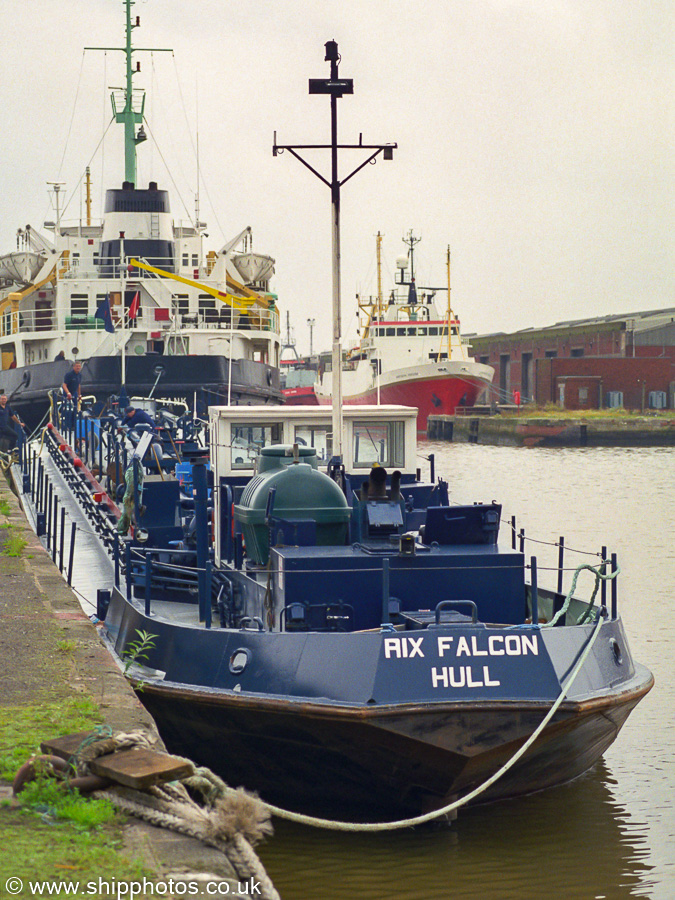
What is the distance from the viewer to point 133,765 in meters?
5.41

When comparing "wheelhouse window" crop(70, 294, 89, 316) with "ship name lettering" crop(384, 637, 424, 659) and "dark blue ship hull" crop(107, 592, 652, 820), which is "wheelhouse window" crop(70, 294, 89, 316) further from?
"ship name lettering" crop(384, 637, 424, 659)

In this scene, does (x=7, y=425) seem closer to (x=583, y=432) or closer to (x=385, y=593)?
(x=385, y=593)

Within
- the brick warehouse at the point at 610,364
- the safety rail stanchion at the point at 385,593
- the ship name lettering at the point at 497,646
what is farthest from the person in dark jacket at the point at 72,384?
the brick warehouse at the point at 610,364

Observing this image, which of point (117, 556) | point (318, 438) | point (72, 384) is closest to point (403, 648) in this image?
point (318, 438)

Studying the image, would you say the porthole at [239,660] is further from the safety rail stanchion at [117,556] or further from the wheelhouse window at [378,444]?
the wheelhouse window at [378,444]

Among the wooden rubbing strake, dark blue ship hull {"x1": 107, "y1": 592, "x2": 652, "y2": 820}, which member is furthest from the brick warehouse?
the wooden rubbing strake

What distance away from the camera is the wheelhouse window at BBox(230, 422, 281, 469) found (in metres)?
12.8

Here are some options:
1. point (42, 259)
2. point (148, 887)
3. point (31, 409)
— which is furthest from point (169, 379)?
point (148, 887)

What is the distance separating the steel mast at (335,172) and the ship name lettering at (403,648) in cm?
387

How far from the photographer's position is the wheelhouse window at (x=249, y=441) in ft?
42.0

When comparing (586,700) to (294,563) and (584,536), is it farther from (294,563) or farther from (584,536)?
(584,536)

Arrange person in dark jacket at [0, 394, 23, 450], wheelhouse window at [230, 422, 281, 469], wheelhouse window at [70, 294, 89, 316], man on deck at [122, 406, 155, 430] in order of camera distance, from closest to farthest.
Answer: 1. wheelhouse window at [230, 422, 281, 469]
2. man on deck at [122, 406, 155, 430]
3. person in dark jacket at [0, 394, 23, 450]
4. wheelhouse window at [70, 294, 89, 316]

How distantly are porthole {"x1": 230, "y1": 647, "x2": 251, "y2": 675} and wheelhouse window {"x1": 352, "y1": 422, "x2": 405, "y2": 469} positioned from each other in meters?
4.22

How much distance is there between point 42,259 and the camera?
141 ft
